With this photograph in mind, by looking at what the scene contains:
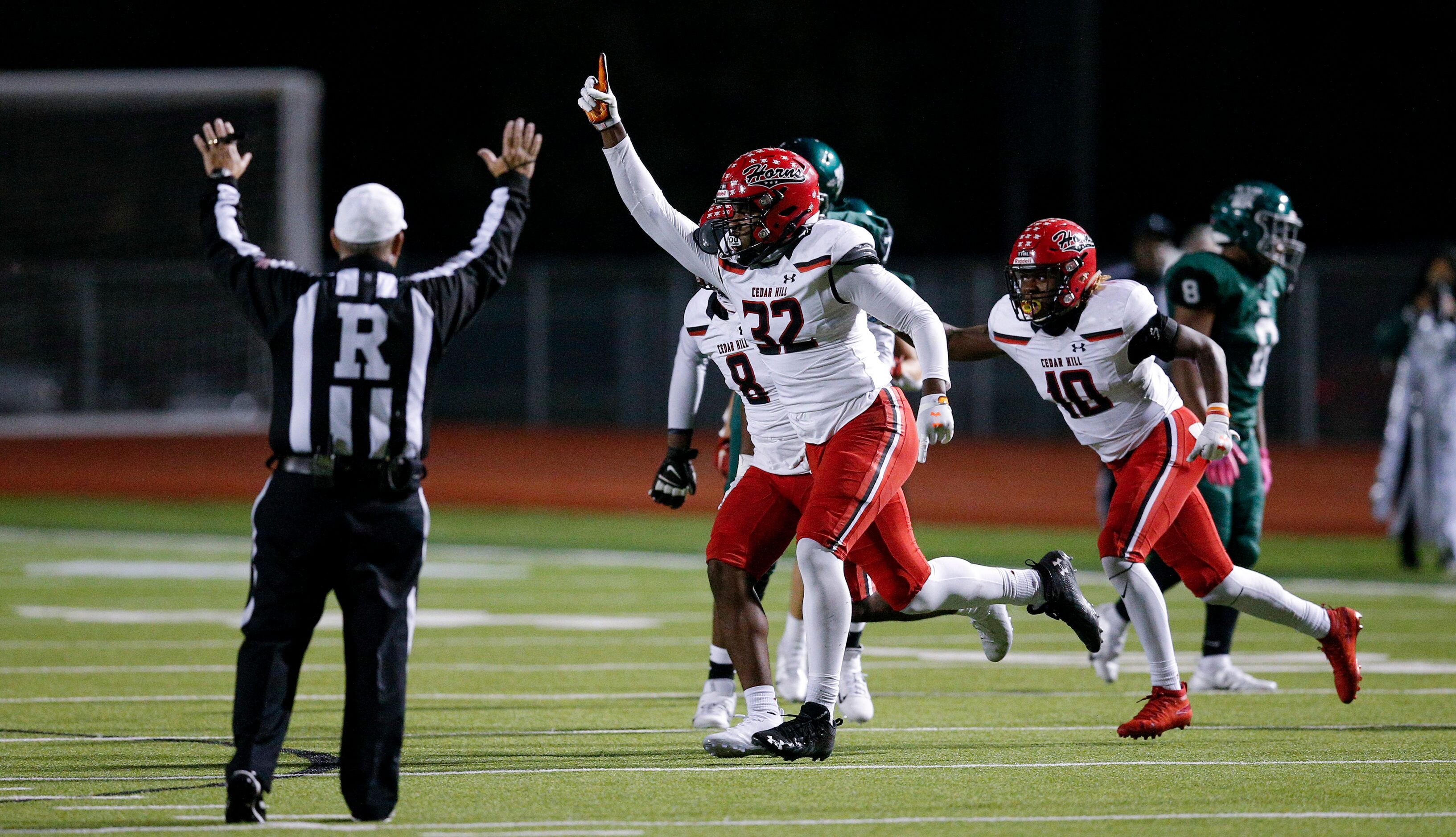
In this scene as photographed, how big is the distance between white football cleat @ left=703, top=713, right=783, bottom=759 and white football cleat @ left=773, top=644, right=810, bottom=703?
1463 millimetres

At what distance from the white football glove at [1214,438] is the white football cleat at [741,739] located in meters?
1.73

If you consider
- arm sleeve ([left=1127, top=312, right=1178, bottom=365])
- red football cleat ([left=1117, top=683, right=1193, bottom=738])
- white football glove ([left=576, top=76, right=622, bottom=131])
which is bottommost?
red football cleat ([left=1117, top=683, right=1193, bottom=738])

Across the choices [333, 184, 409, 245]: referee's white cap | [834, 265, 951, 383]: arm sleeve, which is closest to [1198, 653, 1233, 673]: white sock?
[834, 265, 951, 383]: arm sleeve

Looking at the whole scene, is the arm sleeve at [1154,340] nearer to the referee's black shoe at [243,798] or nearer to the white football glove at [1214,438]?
the white football glove at [1214,438]

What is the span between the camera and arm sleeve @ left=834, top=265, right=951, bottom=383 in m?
6.23

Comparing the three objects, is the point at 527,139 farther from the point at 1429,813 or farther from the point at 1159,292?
the point at 1159,292

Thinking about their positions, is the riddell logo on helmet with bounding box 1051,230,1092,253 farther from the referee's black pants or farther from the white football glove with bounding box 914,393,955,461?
the referee's black pants

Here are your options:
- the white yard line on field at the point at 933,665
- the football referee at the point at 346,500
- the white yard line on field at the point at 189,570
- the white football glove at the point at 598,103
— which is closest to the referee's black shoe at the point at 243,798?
the football referee at the point at 346,500

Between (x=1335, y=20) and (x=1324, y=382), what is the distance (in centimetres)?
1019

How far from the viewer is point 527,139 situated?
233 inches

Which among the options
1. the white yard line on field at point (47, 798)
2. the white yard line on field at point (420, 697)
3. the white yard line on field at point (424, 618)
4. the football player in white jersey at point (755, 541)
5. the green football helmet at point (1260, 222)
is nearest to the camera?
the white yard line on field at point (47, 798)

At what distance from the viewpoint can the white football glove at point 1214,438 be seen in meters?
6.62

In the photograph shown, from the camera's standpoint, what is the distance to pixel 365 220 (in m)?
5.40

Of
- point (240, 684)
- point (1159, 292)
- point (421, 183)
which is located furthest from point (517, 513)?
point (421, 183)
